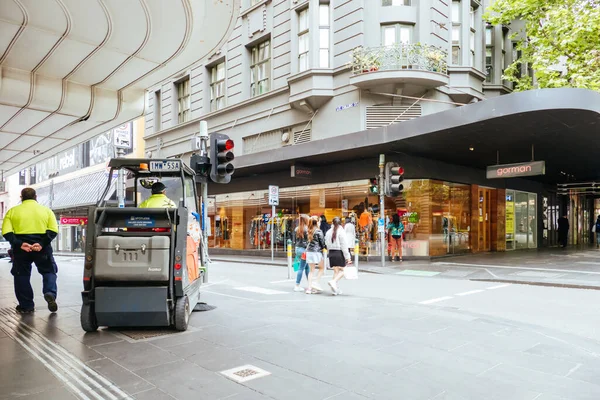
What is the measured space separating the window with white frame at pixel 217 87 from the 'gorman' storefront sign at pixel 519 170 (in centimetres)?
1574

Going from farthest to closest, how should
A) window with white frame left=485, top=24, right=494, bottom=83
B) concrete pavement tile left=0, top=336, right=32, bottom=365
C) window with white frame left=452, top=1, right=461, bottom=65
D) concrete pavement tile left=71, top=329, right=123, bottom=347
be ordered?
window with white frame left=485, top=24, right=494, bottom=83 < window with white frame left=452, top=1, right=461, bottom=65 < concrete pavement tile left=71, top=329, right=123, bottom=347 < concrete pavement tile left=0, top=336, right=32, bottom=365

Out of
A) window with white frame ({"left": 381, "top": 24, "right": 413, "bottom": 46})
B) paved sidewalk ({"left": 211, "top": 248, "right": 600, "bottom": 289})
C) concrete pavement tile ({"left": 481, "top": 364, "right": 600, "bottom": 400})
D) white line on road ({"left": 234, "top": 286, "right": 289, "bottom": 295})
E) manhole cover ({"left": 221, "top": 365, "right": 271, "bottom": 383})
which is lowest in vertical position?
paved sidewalk ({"left": 211, "top": 248, "right": 600, "bottom": 289})

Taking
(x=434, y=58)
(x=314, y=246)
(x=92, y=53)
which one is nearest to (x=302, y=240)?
(x=314, y=246)

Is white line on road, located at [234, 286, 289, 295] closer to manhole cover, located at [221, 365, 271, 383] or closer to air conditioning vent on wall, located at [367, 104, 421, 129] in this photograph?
manhole cover, located at [221, 365, 271, 383]

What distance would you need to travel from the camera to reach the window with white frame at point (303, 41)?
20.8 metres

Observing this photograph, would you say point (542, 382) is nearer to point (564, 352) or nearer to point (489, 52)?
point (564, 352)

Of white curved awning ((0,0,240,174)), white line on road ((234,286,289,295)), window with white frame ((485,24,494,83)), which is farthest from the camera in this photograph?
window with white frame ((485,24,494,83))

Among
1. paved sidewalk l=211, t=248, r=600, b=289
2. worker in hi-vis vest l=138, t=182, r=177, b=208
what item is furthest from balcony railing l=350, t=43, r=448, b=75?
worker in hi-vis vest l=138, t=182, r=177, b=208

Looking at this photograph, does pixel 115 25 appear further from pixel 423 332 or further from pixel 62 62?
pixel 423 332

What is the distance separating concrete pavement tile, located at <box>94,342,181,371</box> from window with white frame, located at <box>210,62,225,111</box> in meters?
21.9

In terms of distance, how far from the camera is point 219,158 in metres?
9.15

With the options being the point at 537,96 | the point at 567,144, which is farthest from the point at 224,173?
the point at 567,144

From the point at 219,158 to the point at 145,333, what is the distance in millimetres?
3945

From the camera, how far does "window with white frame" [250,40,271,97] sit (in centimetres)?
2358
